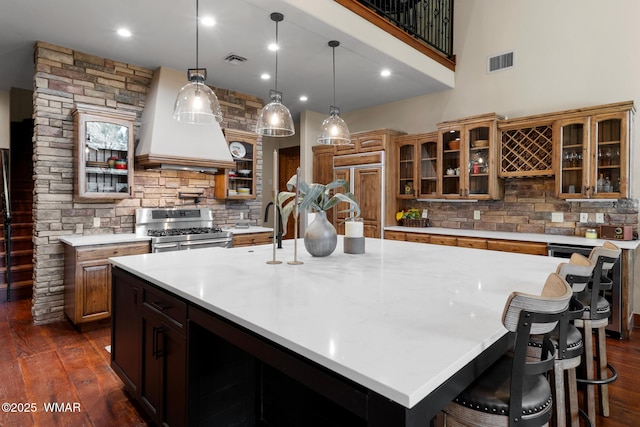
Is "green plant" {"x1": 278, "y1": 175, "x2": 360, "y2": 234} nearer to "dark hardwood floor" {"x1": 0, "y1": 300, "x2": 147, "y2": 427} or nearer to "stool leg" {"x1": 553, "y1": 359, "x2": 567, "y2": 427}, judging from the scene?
"stool leg" {"x1": 553, "y1": 359, "x2": 567, "y2": 427}

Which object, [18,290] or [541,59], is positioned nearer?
[541,59]

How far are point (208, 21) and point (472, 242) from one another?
142 inches

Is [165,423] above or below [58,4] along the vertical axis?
below

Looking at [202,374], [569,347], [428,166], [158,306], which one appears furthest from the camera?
[428,166]

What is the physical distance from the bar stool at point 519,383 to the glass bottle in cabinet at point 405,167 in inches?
165

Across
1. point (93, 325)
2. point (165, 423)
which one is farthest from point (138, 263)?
point (93, 325)

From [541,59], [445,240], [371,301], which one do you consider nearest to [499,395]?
[371,301]

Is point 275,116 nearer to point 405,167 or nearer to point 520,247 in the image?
point 520,247

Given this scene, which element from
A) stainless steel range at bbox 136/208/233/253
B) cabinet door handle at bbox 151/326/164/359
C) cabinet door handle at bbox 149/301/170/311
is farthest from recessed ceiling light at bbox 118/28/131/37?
cabinet door handle at bbox 151/326/164/359

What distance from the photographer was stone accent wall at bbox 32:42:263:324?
3.72 m

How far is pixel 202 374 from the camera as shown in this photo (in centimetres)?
163

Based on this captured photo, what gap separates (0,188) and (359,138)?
5414mm

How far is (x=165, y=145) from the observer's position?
4.15 m

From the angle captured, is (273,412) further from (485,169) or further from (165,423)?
(485,169)
